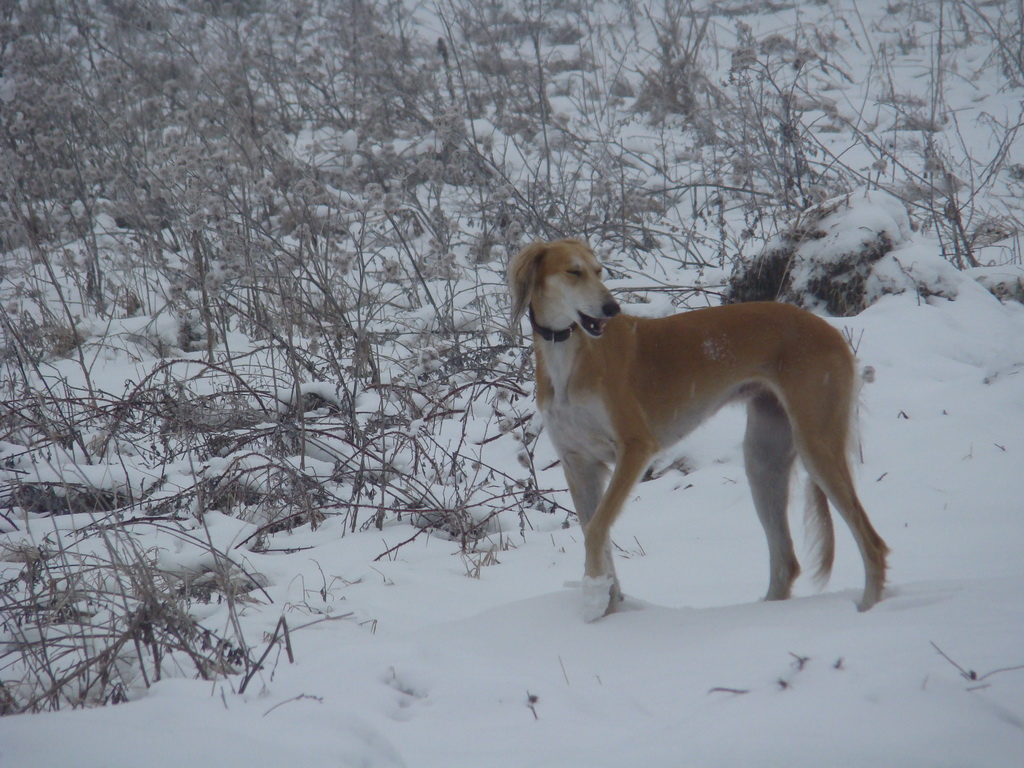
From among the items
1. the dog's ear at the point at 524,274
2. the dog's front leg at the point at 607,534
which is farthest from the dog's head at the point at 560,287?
the dog's front leg at the point at 607,534

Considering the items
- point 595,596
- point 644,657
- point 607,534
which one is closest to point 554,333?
point 607,534

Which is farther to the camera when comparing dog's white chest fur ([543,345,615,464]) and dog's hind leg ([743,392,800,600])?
dog's hind leg ([743,392,800,600])

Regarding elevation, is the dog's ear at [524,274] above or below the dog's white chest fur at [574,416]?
above

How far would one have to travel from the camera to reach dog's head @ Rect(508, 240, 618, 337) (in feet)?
9.71

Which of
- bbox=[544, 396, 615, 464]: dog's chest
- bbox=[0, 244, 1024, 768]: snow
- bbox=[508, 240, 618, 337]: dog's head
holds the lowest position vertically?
bbox=[0, 244, 1024, 768]: snow

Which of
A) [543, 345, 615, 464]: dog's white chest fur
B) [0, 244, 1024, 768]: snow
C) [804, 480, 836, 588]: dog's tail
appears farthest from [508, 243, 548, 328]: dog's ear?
[804, 480, 836, 588]: dog's tail

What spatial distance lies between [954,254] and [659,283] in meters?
2.50

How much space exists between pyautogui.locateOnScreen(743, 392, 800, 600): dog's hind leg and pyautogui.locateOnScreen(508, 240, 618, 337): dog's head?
863 millimetres

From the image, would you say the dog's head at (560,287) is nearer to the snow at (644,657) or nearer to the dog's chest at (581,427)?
the dog's chest at (581,427)

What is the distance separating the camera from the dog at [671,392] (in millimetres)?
2924

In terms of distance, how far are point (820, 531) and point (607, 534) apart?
93cm

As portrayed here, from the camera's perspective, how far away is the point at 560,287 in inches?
119

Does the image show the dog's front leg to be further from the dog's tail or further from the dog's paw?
the dog's tail

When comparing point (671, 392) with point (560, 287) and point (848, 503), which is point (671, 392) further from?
point (848, 503)
